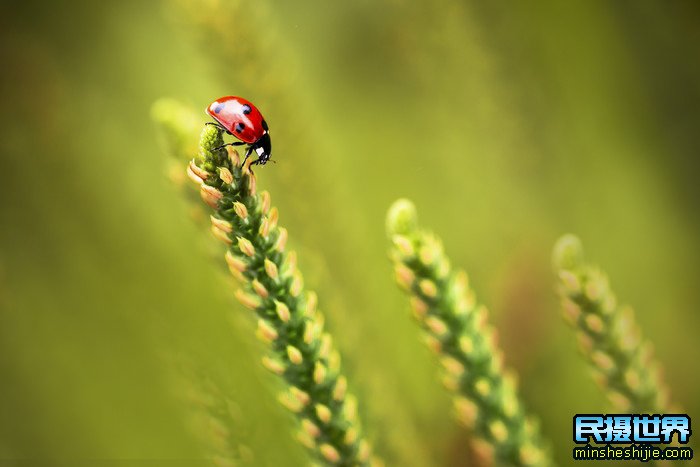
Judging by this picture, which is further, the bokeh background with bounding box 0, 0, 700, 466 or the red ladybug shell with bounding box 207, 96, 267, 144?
the bokeh background with bounding box 0, 0, 700, 466

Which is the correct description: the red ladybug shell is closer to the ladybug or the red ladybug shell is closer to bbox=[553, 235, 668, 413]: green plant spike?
the ladybug

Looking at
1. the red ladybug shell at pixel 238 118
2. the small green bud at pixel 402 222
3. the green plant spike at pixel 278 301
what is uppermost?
the red ladybug shell at pixel 238 118

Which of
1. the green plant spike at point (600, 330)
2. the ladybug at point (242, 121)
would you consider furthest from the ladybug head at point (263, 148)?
the green plant spike at point (600, 330)

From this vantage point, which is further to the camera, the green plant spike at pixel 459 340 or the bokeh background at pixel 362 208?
the bokeh background at pixel 362 208

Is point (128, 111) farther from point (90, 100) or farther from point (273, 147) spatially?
point (273, 147)

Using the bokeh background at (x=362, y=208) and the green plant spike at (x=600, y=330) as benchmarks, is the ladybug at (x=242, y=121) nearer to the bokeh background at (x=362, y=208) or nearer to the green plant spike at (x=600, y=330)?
the bokeh background at (x=362, y=208)

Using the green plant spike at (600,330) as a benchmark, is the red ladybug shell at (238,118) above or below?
above

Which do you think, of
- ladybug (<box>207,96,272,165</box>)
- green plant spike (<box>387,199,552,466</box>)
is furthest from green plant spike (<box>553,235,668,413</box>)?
ladybug (<box>207,96,272,165</box>)
